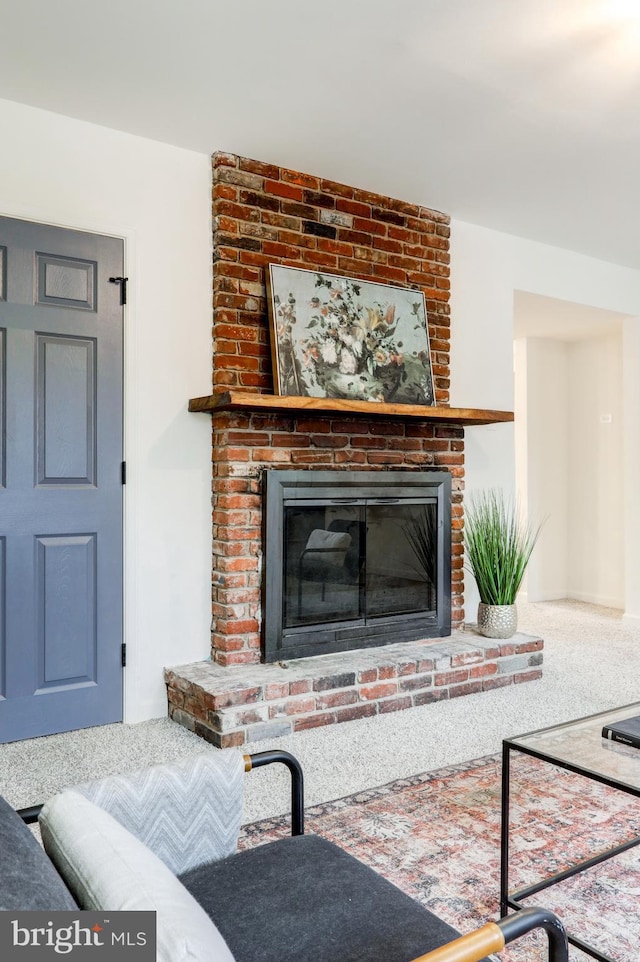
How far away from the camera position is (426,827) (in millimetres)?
2160

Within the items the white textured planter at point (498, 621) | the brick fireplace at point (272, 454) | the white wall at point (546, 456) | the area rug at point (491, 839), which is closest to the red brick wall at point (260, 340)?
the brick fireplace at point (272, 454)

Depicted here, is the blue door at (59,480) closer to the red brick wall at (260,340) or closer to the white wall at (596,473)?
the red brick wall at (260,340)

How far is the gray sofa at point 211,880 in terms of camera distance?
803 mm

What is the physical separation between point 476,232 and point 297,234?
1380mm

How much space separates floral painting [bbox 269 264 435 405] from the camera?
3.49 meters

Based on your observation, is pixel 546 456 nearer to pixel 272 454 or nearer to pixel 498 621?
pixel 498 621

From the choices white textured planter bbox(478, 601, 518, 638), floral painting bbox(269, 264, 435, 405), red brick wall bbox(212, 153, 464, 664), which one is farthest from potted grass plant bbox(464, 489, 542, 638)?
floral painting bbox(269, 264, 435, 405)

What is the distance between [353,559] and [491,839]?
177 centimetres

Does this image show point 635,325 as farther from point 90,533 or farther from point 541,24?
point 90,533

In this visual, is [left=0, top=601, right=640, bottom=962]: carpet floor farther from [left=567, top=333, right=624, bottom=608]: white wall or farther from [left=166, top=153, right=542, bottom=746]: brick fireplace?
[left=567, top=333, right=624, bottom=608]: white wall

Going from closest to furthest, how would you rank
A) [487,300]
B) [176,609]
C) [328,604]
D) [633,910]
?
[633,910]
[176,609]
[328,604]
[487,300]

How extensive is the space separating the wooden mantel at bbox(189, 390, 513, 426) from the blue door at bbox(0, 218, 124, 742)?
0.45 meters

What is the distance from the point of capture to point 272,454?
3.48 metres

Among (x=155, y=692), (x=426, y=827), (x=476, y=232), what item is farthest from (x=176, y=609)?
(x=476, y=232)
